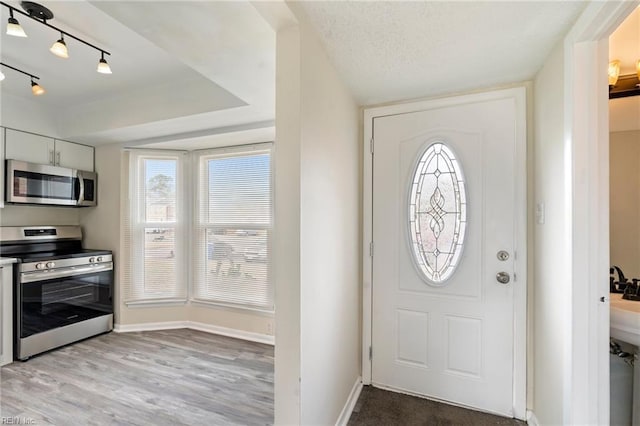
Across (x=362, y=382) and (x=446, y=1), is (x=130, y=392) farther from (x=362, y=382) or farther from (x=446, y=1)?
(x=446, y=1)

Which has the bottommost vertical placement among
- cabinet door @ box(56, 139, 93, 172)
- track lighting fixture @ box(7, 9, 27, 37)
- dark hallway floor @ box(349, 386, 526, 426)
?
dark hallway floor @ box(349, 386, 526, 426)

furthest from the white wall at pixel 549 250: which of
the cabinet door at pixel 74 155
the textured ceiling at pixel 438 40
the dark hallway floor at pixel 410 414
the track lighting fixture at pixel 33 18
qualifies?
the cabinet door at pixel 74 155

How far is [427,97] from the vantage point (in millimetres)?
2168

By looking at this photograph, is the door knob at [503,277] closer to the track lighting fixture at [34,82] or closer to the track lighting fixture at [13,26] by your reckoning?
the track lighting fixture at [13,26]

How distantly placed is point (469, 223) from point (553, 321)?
732 millimetres

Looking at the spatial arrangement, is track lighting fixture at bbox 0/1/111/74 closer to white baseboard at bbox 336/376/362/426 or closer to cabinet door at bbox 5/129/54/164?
cabinet door at bbox 5/129/54/164

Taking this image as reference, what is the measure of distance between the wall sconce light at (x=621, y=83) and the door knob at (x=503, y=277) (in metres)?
1.28

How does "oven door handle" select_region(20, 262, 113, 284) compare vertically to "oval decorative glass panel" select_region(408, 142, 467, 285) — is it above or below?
below

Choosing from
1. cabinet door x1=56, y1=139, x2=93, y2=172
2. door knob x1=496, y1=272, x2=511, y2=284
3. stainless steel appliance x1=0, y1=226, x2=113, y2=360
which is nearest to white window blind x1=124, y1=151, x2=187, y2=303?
stainless steel appliance x1=0, y1=226, x2=113, y2=360

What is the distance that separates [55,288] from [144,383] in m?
1.52

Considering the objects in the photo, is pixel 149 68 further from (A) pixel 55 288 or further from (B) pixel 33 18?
(A) pixel 55 288

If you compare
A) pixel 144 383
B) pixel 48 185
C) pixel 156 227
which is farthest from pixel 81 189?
pixel 144 383

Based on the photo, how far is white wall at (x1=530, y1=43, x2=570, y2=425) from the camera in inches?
58.7

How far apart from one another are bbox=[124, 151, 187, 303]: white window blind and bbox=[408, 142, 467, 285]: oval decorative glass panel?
9.11ft
